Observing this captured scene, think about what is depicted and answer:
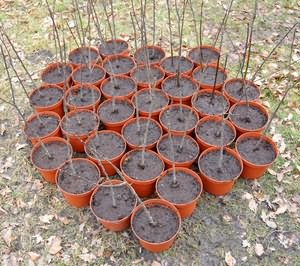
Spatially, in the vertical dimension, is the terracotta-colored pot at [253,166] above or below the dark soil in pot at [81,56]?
below

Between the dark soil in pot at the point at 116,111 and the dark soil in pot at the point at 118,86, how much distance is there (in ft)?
0.42

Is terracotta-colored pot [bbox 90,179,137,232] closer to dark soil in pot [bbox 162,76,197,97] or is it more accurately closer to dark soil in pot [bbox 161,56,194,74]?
dark soil in pot [bbox 162,76,197,97]

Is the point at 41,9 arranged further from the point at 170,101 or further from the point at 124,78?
the point at 170,101

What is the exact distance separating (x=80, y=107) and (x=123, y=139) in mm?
585

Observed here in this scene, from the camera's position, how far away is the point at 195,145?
3256 mm

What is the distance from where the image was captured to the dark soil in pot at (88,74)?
3.81m

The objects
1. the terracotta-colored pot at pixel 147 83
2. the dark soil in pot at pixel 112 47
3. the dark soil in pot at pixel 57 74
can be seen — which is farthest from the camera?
the dark soil in pot at pixel 112 47

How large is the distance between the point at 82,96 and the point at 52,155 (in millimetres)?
724

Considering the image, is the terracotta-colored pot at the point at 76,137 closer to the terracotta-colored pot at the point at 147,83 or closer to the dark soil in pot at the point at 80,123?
the dark soil in pot at the point at 80,123

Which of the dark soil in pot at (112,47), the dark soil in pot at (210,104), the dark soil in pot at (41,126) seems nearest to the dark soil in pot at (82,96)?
the dark soil in pot at (41,126)

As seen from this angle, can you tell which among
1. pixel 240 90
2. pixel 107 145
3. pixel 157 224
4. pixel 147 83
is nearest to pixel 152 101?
pixel 147 83

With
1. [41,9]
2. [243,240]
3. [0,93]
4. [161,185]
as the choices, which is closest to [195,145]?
[161,185]

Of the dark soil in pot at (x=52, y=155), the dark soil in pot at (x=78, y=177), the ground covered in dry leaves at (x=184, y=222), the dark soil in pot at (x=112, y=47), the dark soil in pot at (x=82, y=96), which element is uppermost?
the dark soil in pot at (x=112, y=47)

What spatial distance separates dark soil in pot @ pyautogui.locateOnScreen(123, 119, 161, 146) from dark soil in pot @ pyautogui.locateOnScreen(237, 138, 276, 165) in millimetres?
745
